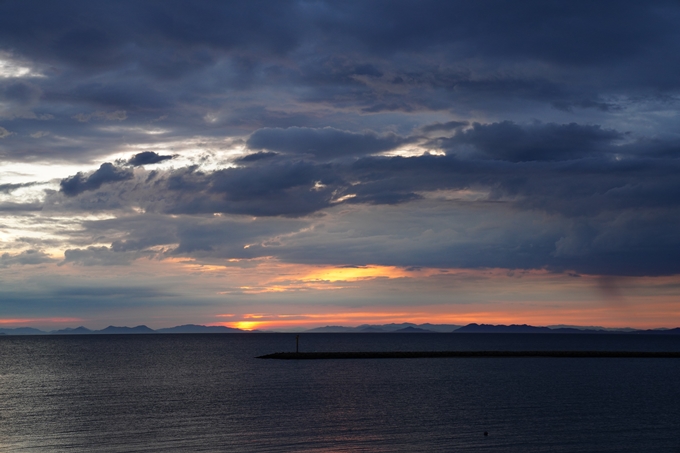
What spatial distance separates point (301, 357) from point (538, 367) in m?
46.7

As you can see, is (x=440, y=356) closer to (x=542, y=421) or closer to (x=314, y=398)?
(x=314, y=398)

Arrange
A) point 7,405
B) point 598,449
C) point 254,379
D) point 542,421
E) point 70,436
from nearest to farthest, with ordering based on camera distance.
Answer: point 598,449
point 70,436
point 542,421
point 7,405
point 254,379

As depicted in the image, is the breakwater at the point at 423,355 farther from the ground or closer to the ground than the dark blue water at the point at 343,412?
closer to the ground

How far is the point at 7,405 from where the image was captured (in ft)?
179

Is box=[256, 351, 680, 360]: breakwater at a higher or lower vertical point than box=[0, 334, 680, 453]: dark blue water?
lower

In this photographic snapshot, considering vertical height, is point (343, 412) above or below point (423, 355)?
above

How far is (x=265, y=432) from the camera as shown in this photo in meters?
39.6

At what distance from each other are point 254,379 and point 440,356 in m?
60.9

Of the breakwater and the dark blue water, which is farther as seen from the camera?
the breakwater

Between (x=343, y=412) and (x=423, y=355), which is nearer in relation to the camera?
(x=343, y=412)

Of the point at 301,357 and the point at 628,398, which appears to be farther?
the point at 301,357

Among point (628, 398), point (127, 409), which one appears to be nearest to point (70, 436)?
point (127, 409)

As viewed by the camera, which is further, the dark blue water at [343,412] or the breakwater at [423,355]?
the breakwater at [423,355]

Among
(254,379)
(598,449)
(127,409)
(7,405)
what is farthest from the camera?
(254,379)
